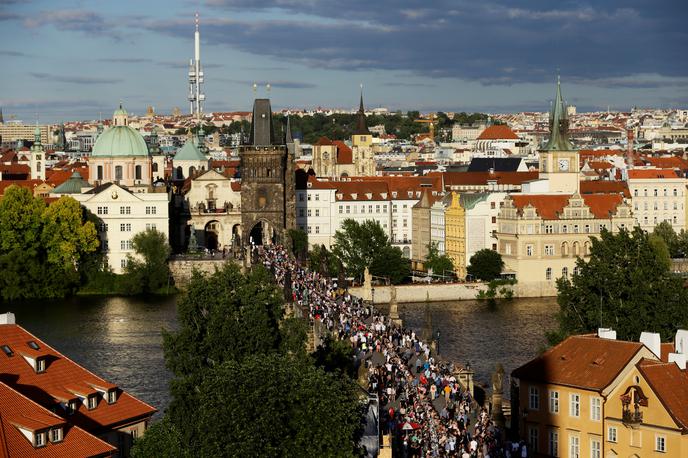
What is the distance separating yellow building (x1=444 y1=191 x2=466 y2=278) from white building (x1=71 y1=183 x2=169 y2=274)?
52.4ft

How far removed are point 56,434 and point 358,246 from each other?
59807mm

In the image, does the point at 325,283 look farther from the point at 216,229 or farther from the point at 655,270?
the point at 216,229

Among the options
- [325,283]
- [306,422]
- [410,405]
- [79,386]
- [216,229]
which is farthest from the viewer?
[216,229]

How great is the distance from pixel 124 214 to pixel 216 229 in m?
11.3

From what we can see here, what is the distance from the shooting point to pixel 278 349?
41562mm

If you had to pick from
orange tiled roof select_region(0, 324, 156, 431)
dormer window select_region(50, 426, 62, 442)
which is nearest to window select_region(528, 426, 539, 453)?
orange tiled roof select_region(0, 324, 156, 431)

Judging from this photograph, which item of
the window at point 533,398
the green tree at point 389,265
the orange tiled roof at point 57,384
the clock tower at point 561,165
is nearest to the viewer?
the orange tiled roof at point 57,384

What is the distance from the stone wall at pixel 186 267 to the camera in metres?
86.9

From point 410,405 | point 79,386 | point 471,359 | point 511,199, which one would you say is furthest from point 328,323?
point 511,199

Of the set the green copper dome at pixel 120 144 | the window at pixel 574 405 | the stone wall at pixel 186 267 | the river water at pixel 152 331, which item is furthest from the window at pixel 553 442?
the green copper dome at pixel 120 144

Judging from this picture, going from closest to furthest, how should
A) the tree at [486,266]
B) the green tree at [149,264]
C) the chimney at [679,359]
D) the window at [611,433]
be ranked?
1. the window at [611,433]
2. the chimney at [679,359]
3. the green tree at [149,264]
4. the tree at [486,266]

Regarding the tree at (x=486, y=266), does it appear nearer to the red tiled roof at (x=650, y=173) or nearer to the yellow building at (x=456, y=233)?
the yellow building at (x=456, y=233)

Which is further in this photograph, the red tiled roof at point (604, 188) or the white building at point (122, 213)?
the red tiled roof at point (604, 188)

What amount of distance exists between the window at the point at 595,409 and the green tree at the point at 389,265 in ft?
171
